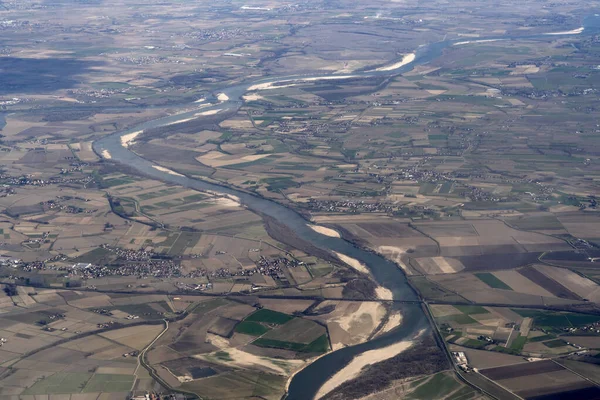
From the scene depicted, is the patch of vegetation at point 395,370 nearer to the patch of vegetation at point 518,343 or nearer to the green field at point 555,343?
the patch of vegetation at point 518,343

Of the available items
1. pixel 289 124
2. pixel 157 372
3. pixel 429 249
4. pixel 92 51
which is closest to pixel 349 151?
pixel 289 124

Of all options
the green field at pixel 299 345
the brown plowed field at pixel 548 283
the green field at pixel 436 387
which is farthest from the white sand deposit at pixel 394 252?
the green field at pixel 436 387

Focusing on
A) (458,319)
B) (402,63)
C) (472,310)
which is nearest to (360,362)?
(458,319)

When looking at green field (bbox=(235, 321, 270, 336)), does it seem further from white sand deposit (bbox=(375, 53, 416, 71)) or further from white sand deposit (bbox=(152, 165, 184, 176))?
white sand deposit (bbox=(375, 53, 416, 71))

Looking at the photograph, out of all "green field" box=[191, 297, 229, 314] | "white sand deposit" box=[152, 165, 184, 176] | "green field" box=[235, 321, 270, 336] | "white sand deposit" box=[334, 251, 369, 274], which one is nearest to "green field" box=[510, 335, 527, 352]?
"white sand deposit" box=[334, 251, 369, 274]

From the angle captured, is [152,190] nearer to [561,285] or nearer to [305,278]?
[305,278]

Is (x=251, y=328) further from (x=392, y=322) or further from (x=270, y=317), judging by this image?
(x=392, y=322)
